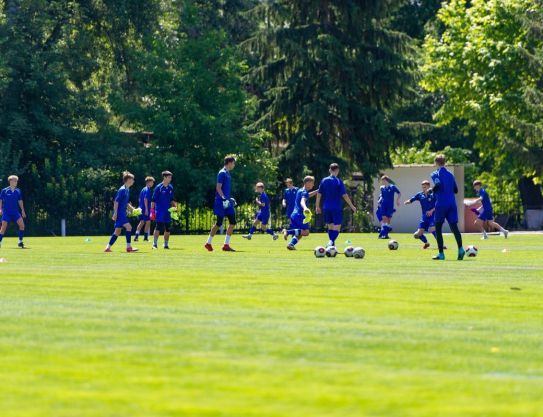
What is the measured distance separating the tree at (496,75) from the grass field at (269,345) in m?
38.9

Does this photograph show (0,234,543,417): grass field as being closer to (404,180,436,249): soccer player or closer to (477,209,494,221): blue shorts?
(404,180,436,249): soccer player

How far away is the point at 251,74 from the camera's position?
61312 millimetres

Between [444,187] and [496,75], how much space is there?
38.2 m

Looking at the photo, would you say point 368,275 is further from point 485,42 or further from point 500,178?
point 500,178

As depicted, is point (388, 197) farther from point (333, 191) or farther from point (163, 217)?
point (333, 191)

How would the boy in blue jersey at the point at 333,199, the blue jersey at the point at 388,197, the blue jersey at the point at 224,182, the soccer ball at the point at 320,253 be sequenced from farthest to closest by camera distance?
the blue jersey at the point at 388,197, the blue jersey at the point at 224,182, the boy in blue jersey at the point at 333,199, the soccer ball at the point at 320,253

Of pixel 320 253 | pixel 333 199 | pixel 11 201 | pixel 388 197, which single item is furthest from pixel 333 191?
pixel 388 197

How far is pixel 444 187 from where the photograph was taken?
27.3 m

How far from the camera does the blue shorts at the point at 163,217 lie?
3478cm

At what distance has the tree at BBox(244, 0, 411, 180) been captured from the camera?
5997 cm

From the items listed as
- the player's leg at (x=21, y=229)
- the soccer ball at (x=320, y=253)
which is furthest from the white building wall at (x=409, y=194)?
the soccer ball at (x=320, y=253)

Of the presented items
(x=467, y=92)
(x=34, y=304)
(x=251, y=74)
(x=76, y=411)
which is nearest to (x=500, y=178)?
(x=467, y=92)

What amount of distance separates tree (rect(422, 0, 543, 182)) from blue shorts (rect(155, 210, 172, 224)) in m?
26.8

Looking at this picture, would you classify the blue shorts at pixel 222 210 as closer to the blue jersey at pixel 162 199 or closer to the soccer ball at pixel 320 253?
the blue jersey at pixel 162 199
